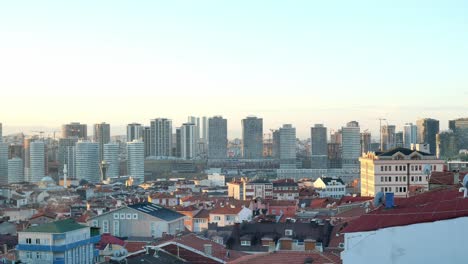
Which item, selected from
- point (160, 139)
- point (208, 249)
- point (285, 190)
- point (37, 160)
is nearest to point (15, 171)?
point (37, 160)

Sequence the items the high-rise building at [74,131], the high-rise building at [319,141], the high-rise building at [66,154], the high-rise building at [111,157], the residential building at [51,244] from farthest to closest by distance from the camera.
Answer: the high-rise building at [74,131] → the high-rise building at [319,141] → the high-rise building at [66,154] → the high-rise building at [111,157] → the residential building at [51,244]

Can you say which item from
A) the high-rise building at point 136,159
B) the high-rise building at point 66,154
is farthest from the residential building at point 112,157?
the high-rise building at point 66,154

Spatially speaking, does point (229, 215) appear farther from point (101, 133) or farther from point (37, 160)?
point (101, 133)

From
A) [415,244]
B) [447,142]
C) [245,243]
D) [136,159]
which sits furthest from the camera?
[136,159]

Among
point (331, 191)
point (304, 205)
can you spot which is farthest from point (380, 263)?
point (331, 191)

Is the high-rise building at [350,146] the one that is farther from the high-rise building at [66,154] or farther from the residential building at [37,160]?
the residential building at [37,160]
